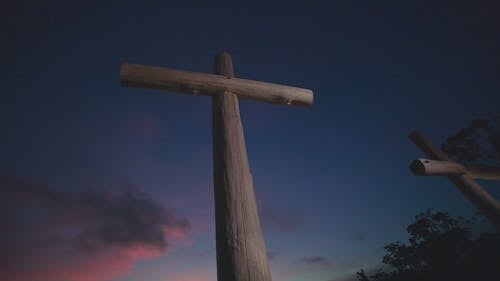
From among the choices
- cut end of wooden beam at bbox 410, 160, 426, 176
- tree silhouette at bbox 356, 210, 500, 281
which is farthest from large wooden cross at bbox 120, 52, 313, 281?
tree silhouette at bbox 356, 210, 500, 281

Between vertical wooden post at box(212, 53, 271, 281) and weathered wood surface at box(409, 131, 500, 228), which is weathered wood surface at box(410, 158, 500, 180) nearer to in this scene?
weathered wood surface at box(409, 131, 500, 228)

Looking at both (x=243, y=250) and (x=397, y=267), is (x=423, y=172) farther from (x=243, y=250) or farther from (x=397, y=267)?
(x=397, y=267)

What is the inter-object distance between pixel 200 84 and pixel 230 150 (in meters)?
0.94

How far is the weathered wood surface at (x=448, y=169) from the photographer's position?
5.53 metres

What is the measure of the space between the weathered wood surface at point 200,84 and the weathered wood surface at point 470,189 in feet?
15.3

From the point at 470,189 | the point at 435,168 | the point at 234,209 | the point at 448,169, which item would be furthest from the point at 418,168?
the point at 234,209

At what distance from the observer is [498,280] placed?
10.8m

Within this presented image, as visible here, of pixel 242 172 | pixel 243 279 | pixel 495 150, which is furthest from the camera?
pixel 495 150

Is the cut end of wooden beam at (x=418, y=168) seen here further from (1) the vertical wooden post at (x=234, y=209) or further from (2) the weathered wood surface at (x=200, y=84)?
(1) the vertical wooden post at (x=234, y=209)

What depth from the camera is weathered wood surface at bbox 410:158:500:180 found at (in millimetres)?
5527

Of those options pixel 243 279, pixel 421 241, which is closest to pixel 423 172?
pixel 243 279

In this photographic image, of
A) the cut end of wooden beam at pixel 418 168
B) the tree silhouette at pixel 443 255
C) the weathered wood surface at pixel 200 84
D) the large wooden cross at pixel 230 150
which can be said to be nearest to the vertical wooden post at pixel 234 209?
the large wooden cross at pixel 230 150

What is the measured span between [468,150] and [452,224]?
6937mm

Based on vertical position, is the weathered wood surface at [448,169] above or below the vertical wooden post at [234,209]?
above
